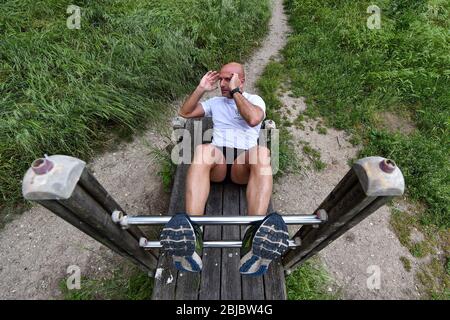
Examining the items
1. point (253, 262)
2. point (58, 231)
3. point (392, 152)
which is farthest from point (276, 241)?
point (392, 152)

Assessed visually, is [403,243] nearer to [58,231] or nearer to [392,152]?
[392,152]

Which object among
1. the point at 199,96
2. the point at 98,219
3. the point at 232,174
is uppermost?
the point at 98,219

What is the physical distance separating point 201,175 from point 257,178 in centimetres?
54

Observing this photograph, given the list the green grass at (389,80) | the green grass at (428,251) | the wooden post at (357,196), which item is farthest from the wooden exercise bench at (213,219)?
the green grass at (389,80)

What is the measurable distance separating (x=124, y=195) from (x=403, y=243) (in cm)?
390

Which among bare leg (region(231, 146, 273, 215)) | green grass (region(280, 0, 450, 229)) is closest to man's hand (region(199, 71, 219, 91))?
bare leg (region(231, 146, 273, 215))

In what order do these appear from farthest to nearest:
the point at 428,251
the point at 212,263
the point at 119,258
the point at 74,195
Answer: the point at 428,251 < the point at 119,258 < the point at 212,263 < the point at 74,195

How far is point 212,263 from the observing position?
99.0 inches

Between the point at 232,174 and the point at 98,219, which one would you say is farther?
the point at 232,174

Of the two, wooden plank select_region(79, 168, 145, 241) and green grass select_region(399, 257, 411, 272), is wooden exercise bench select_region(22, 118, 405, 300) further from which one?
green grass select_region(399, 257, 411, 272)

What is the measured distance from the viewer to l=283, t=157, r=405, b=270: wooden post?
4.81ft

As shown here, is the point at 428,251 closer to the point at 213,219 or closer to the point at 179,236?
the point at 213,219

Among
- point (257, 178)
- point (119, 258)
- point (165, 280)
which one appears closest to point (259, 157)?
point (257, 178)

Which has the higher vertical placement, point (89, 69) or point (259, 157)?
point (259, 157)
